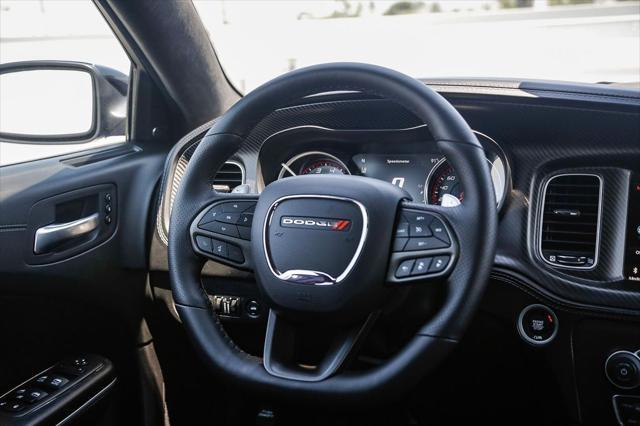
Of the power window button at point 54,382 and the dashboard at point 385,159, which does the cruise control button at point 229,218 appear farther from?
the power window button at point 54,382

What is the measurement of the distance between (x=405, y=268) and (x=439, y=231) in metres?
0.10

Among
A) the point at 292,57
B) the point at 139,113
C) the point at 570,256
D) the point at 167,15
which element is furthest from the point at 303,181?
the point at 292,57

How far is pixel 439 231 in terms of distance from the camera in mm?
1352

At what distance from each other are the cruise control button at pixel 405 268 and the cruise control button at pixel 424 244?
27mm

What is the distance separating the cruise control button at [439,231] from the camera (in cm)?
134

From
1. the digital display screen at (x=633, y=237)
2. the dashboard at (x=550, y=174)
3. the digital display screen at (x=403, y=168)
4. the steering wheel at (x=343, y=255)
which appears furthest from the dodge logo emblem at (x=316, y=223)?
the digital display screen at (x=633, y=237)

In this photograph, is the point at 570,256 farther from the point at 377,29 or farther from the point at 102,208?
the point at 377,29

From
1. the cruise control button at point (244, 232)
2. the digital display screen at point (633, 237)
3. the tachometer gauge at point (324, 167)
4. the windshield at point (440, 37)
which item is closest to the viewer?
the cruise control button at point (244, 232)

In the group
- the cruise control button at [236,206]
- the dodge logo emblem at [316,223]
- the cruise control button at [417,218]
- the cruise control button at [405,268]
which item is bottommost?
the cruise control button at [405,268]

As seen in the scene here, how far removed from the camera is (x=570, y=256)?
172 cm

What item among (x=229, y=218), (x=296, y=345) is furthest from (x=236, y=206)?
(x=296, y=345)

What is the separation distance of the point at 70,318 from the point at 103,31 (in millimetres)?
1005

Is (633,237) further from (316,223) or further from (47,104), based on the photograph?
(47,104)

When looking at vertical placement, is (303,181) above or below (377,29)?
below
